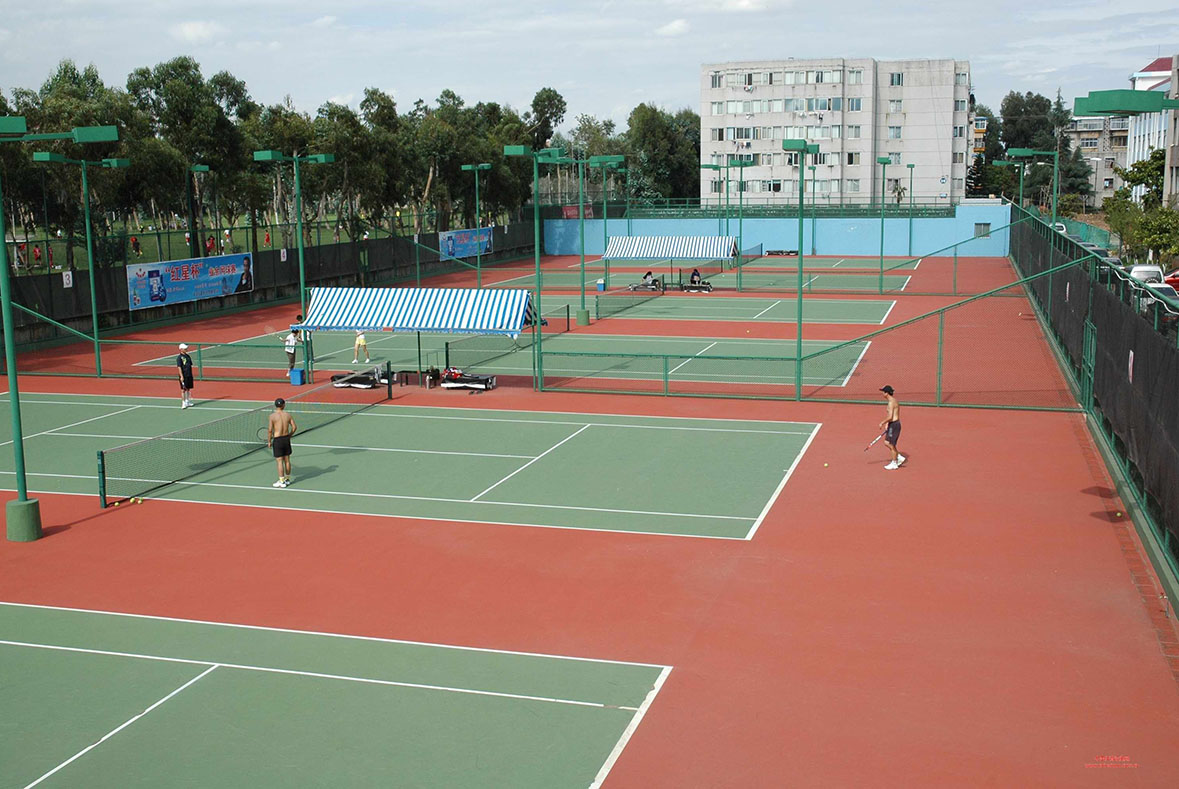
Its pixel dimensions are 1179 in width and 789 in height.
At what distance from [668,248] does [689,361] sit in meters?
23.3

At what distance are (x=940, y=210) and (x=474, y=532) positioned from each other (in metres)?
68.0

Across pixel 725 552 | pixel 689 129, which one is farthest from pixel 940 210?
pixel 725 552

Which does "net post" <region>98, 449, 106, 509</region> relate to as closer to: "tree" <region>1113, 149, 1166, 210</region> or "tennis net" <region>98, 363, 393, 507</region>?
"tennis net" <region>98, 363, 393, 507</region>

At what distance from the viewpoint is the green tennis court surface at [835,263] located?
67.9 meters

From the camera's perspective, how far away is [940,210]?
78125 millimetres

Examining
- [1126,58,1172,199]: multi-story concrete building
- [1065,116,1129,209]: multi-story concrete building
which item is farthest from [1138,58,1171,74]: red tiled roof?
[1065,116,1129,209]: multi-story concrete building

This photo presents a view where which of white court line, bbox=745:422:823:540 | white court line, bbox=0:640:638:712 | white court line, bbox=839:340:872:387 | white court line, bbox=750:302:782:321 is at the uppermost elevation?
white court line, bbox=750:302:782:321

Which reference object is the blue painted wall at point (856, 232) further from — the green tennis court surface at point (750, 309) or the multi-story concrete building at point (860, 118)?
the green tennis court surface at point (750, 309)

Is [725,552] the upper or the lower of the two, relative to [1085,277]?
lower

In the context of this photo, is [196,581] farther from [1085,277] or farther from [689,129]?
[689,129]

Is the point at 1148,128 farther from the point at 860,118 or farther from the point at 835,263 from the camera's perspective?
the point at 835,263

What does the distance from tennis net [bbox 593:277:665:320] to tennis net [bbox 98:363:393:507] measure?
18121mm

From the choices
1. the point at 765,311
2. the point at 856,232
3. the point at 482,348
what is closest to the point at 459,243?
the point at 765,311

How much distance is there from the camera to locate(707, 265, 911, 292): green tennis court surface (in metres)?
56.3
